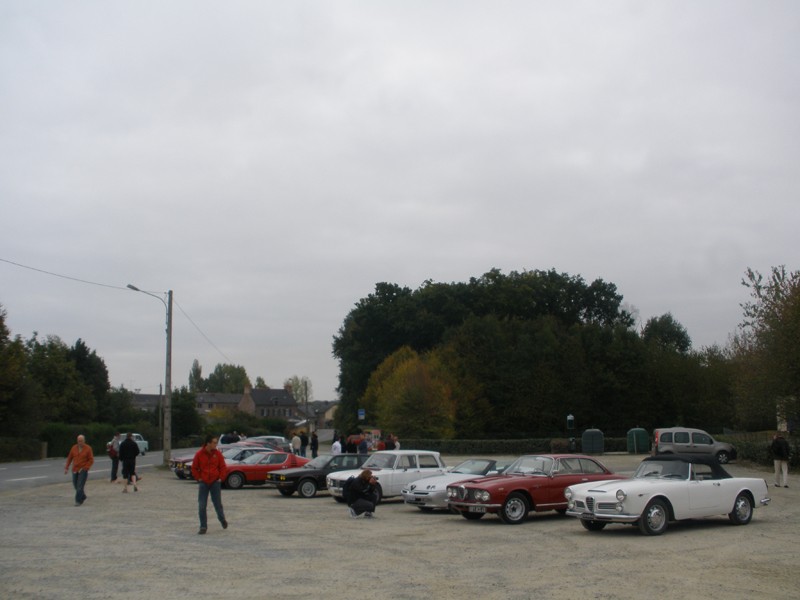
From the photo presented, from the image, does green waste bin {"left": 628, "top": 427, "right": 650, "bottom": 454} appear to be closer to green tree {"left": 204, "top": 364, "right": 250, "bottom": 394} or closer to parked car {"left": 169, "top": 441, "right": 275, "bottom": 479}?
parked car {"left": 169, "top": 441, "right": 275, "bottom": 479}

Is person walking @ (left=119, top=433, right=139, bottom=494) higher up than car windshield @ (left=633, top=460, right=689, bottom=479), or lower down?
lower down

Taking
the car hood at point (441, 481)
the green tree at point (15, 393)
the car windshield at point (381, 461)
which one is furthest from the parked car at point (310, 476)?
the green tree at point (15, 393)

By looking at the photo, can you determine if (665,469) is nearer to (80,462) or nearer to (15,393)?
(80,462)

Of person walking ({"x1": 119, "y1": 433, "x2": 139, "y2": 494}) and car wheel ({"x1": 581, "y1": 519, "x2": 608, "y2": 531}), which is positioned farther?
person walking ({"x1": 119, "y1": 433, "x2": 139, "y2": 494})

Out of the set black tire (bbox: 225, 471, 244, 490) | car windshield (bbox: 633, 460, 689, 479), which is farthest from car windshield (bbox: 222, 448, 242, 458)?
car windshield (bbox: 633, 460, 689, 479)

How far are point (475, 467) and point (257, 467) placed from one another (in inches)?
386

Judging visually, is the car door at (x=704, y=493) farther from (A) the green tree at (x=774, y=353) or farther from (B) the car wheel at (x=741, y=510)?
(A) the green tree at (x=774, y=353)

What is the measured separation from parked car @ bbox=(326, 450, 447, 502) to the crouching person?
2.79m

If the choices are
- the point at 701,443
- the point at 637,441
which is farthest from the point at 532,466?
the point at 637,441

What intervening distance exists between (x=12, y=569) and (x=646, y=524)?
10.1 meters

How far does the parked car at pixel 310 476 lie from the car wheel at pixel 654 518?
1087 cm

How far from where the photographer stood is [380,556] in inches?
492

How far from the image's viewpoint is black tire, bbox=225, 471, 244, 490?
26.8m

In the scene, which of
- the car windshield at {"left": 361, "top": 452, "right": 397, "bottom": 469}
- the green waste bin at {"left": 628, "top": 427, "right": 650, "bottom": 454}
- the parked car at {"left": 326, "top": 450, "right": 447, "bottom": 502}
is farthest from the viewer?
the green waste bin at {"left": 628, "top": 427, "right": 650, "bottom": 454}
